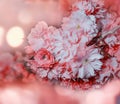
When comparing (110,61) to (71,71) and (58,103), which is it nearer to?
(71,71)

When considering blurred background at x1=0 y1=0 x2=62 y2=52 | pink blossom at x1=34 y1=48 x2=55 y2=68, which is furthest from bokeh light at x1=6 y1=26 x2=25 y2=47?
pink blossom at x1=34 y1=48 x2=55 y2=68

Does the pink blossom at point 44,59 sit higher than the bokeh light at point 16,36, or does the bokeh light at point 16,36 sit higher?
the bokeh light at point 16,36

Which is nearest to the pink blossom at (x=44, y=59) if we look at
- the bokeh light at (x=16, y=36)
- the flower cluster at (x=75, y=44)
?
the flower cluster at (x=75, y=44)

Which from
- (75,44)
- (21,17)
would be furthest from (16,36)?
(75,44)

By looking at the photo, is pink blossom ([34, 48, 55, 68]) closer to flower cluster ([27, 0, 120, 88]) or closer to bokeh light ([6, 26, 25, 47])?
flower cluster ([27, 0, 120, 88])

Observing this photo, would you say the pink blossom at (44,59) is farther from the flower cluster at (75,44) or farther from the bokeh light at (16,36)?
the bokeh light at (16,36)

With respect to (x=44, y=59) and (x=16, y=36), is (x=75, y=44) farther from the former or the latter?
(x=16, y=36)
